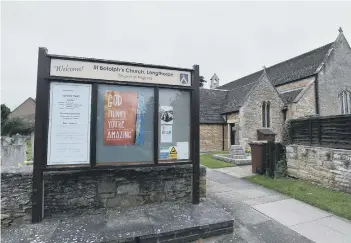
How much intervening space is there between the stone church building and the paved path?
43.6ft

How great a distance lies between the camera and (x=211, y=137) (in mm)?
21516

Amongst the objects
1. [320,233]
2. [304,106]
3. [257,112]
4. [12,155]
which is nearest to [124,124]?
[320,233]

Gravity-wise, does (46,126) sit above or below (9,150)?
above

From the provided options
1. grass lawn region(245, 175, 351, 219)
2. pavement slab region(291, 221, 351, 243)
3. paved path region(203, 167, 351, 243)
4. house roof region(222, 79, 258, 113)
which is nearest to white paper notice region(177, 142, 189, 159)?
paved path region(203, 167, 351, 243)

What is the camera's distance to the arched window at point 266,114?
20.5 m

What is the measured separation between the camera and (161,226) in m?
3.79

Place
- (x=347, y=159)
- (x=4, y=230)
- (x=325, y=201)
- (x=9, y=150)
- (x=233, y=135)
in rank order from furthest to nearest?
(x=233, y=135)
(x=9, y=150)
(x=347, y=159)
(x=325, y=201)
(x=4, y=230)

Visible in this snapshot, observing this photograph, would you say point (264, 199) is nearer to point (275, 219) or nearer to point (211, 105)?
point (275, 219)

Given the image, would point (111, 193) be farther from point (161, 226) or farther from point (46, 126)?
point (46, 126)

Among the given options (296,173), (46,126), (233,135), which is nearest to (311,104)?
(233,135)

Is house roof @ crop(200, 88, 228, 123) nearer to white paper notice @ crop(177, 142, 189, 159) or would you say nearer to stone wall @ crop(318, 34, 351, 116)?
stone wall @ crop(318, 34, 351, 116)

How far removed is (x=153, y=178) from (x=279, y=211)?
11.1 ft

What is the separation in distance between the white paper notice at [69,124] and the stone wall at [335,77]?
2458cm

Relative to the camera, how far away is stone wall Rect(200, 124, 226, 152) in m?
21.2
